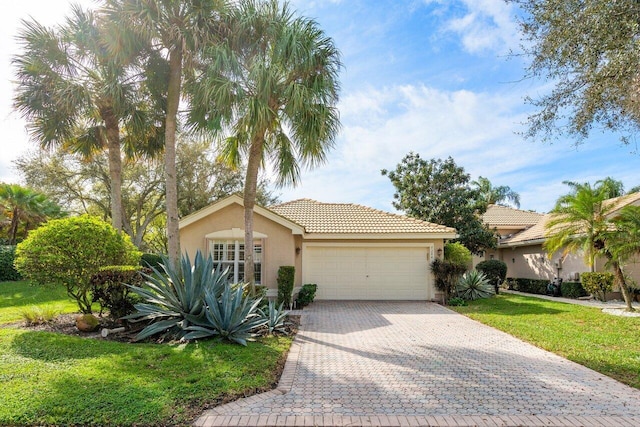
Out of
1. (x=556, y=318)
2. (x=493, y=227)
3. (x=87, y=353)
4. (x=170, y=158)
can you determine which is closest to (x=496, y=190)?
(x=493, y=227)

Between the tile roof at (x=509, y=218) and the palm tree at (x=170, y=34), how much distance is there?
818 inches

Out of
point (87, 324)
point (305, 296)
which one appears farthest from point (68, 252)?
point (305, 296)

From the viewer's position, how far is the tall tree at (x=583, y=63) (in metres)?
6.08

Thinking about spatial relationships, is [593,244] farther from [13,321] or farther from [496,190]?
[496,190]

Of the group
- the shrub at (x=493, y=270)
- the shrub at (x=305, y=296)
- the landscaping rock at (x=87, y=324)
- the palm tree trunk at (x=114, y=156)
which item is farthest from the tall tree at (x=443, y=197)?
the landscaping rock at (x=87, y=324)

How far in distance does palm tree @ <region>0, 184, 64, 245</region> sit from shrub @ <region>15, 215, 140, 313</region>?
13.7 metres

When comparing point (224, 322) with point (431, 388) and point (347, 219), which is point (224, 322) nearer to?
point (431, 388)

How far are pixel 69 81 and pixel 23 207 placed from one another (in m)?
12.7

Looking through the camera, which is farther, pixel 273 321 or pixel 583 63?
pixel 273 321

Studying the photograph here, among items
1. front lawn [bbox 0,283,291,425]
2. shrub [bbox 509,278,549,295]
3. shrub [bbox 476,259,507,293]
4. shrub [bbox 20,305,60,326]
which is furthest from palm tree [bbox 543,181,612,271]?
shrub [bbox 20,305,60,326]

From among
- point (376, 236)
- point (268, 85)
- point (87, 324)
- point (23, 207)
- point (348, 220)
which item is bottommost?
point (87, 324)

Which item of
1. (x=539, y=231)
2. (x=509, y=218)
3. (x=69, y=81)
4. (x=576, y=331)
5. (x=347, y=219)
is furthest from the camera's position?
(x=509, y=218)

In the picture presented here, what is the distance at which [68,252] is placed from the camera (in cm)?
859

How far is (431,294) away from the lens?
15594 millimetres
